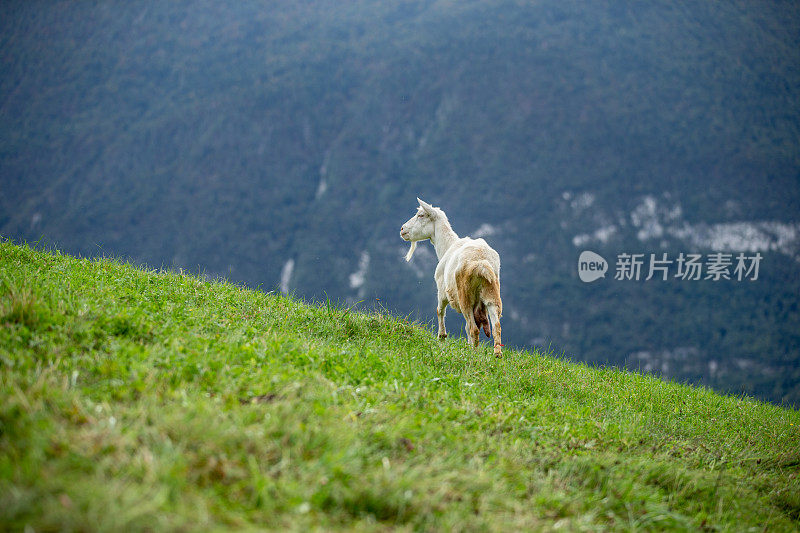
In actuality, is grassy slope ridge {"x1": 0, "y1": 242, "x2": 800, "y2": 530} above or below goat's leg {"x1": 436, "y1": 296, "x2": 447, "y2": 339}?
above

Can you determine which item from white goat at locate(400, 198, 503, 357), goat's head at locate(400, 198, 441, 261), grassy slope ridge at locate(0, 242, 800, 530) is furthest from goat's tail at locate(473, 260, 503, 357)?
goat's head at locate(400, 198, 441, 261)

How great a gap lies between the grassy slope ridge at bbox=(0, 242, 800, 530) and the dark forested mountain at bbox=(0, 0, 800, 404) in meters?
50.0

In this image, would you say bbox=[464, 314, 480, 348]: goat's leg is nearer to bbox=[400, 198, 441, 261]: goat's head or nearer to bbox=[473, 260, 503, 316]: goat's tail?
bbox=[473, 260, 503, 316]: goat's tail

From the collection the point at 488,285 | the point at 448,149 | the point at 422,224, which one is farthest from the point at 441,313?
the point at 448,149

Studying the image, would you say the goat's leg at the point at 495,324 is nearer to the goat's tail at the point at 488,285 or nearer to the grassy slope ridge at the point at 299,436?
the goat's tail at the point at 488,285

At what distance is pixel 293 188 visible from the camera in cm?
11656

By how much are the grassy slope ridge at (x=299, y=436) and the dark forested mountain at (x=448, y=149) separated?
50.0 meters

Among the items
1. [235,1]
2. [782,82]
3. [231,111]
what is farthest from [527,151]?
[235,1]

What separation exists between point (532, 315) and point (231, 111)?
10188 centimetres

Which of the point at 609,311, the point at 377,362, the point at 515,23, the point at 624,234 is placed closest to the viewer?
the point at 377,362

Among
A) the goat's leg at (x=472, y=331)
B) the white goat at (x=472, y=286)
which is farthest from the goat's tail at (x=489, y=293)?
the goat's leg at (x=472, y=331)

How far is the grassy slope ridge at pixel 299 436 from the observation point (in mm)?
2572

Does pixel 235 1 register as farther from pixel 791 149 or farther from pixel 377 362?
pixel 377 362

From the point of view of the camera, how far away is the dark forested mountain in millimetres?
75750
